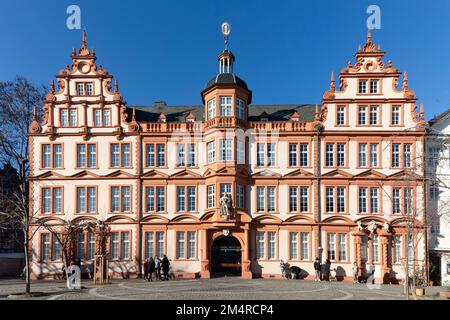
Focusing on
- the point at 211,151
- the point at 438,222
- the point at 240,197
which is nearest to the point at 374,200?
the point at 438,222

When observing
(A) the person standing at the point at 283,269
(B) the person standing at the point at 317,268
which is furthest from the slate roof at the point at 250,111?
(A) the person standing at the point at 283,269

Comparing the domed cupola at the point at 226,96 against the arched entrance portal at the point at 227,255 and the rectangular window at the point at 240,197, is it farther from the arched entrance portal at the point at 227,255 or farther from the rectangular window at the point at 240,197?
the arched entrance portal at the point at 227,255

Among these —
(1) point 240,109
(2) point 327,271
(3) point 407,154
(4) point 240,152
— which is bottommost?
(2) point 327,271

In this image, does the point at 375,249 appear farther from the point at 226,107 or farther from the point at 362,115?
the point at 226,107

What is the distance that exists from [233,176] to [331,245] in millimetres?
9478

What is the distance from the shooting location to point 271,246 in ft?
121

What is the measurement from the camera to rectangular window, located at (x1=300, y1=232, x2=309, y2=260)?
36575mm

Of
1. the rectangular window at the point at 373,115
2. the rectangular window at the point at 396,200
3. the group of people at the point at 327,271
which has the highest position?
the rectangular window at the point at 373,115

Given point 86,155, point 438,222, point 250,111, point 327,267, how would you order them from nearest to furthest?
point 327,267, point 438,222, point 86,155, point 250,111

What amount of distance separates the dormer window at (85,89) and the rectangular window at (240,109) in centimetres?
1218

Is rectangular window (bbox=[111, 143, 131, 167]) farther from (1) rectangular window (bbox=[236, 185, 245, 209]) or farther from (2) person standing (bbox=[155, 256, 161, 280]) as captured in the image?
(1) rectangular window (bbox=[236, 185, 245, 209])

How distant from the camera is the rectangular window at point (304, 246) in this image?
36575 millimetres
